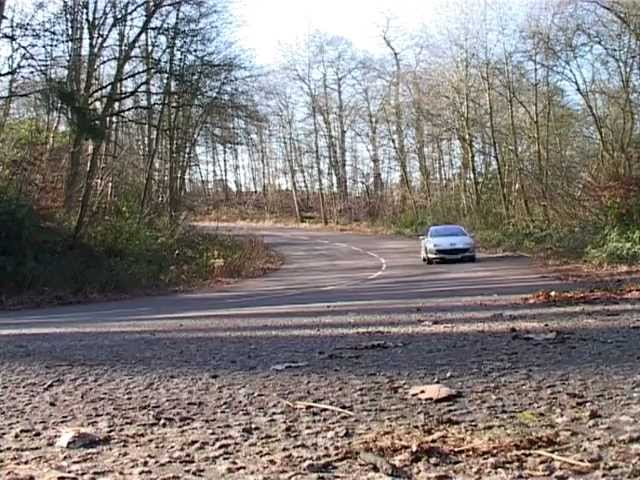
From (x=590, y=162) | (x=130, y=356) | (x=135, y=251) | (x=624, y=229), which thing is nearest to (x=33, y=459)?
(x=130, y=356)

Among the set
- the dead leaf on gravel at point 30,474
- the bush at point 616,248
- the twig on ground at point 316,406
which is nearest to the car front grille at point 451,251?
the bush at point 616,248

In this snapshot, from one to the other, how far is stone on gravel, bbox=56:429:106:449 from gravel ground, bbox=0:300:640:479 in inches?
2.1

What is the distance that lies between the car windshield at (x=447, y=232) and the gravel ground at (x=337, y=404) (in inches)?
845

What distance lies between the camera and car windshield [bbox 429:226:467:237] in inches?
1236

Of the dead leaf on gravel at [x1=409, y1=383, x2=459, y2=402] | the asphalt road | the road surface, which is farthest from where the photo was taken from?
the asphalt road

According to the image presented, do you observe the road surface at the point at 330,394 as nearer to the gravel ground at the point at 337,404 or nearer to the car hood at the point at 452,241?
the gravel ground at the point at 337,404

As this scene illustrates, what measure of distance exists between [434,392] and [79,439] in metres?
2.64

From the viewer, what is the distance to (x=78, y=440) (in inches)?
194

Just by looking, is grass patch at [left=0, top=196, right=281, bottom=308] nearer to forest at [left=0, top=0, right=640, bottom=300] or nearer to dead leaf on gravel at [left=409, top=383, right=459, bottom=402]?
forest at [left=0, top=0, right=640, bottom=300]

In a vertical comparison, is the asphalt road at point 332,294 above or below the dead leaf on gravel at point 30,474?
below

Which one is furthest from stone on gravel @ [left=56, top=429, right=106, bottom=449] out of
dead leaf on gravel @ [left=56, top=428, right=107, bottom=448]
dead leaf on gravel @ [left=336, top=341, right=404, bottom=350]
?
dead leaf on gravel @ [left=336, top=341, right=404, bottom=350]

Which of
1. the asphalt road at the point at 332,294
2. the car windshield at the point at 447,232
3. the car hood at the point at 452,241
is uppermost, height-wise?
the car windshield at the point at 447,232

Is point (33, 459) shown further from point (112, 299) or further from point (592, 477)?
point (112, 299)

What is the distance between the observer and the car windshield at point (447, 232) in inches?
1236
